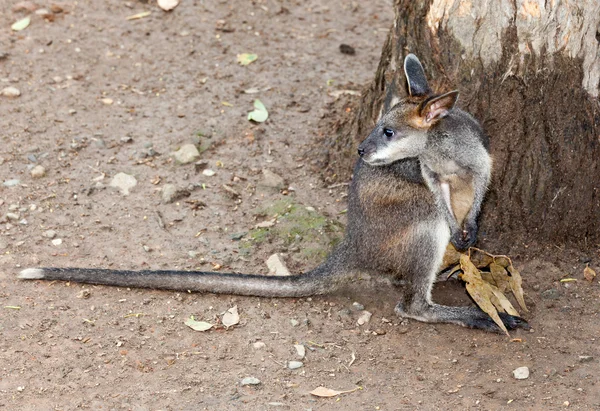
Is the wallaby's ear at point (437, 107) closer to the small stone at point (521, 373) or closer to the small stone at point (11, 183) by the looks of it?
the small stone at point (521, 373)

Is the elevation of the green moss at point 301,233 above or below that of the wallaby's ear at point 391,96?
below

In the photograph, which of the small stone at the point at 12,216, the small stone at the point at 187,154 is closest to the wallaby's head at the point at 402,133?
the small stone at the point at 187,154

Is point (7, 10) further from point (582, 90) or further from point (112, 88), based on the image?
point (582, 90)

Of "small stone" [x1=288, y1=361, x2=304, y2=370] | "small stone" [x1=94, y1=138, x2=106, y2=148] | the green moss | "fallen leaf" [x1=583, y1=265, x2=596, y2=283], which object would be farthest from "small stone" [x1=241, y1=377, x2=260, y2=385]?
"small stone" [x1=94, y1=138, x2=106, y2=148]

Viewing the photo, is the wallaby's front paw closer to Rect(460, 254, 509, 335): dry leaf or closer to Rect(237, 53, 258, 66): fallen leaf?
Rect(460, 254, 509, 335): dry leaf

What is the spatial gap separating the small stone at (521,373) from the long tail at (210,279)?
108cm

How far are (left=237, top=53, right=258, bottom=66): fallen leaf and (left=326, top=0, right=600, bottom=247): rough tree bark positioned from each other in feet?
6.54

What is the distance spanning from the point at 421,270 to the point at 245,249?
1189mm

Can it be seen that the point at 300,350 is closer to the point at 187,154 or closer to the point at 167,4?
the point at 187,154

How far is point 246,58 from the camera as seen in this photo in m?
6.98

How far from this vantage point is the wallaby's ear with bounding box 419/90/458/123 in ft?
14.1

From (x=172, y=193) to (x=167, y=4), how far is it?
246cm

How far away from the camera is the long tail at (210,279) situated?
4703 millimetres

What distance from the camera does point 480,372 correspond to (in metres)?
4.27
